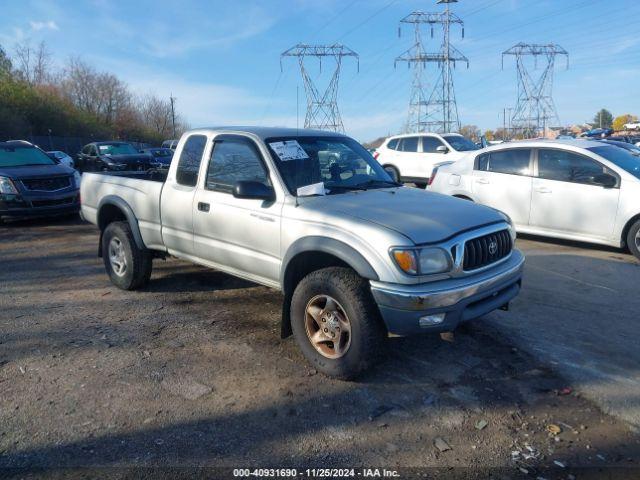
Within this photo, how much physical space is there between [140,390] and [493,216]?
297 cm

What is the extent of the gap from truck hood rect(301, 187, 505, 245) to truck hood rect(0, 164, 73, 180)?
26.6 feet

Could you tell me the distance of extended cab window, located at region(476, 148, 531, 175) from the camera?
8.46 meters

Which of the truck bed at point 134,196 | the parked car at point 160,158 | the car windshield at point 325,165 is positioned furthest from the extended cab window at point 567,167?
the parked car at point 160,158

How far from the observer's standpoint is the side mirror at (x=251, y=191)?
Result: 4.11m

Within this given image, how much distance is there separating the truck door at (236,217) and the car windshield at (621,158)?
575cm

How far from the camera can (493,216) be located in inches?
162

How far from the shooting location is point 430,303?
3373mm

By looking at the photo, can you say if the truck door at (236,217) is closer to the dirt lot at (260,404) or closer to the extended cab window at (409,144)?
the dirt lot at (260,404)

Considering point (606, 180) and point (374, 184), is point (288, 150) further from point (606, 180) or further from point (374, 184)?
point (606, 180)

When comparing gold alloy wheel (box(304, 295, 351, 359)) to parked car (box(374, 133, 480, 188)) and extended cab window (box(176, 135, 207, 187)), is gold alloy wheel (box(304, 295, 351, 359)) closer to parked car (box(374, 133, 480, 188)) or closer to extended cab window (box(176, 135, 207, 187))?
extended cab window (box(176, 135, 207, 187))

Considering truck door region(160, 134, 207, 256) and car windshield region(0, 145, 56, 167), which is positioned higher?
car windshield region(0, 145, 56, 167)

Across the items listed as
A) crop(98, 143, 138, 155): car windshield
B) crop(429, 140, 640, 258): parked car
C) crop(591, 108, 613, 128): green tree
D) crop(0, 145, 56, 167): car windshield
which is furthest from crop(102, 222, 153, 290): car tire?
crop(591, 108, 613, 128): green tree

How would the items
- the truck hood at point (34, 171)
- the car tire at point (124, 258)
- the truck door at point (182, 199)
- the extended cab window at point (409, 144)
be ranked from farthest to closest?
the extended cab window at point (409, 144) → the truck hood at point (34, 171) → the car tire at point (124, 258) → the truck door at point (182, 199)

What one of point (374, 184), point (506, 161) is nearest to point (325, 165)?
point (374, 184)
